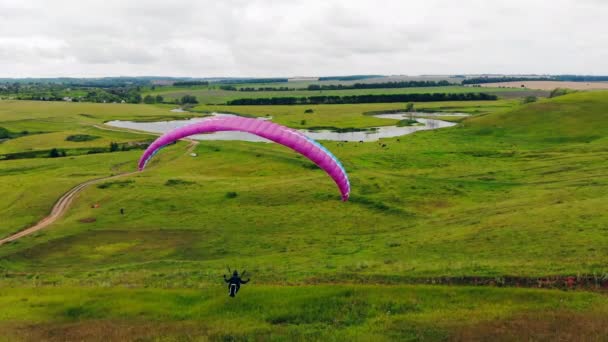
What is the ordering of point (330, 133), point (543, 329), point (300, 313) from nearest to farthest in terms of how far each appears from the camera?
point (543, 329), point (300, 313), point (330, 133)

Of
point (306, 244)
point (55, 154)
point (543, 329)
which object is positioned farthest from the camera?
point (55, 154)

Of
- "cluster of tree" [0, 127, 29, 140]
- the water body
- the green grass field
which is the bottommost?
the green grass field

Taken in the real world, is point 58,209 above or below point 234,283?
below

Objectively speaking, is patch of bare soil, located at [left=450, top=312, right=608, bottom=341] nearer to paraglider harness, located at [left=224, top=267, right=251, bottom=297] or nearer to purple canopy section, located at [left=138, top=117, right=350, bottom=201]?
paraglider harness, located at [left=224, top=267, right=251, bottom=297]

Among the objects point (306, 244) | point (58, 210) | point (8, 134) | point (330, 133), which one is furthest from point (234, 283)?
point (8, 134)

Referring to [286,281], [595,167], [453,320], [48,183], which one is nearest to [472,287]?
[453,320]

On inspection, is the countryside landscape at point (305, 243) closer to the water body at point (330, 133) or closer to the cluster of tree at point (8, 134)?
the water body at point (330, 133)

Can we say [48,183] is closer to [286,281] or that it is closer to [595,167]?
[286,281]

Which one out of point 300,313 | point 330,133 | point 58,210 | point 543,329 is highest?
point 330,133

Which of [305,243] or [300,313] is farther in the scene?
[305,243]

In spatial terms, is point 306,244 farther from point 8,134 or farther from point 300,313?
point 8,134

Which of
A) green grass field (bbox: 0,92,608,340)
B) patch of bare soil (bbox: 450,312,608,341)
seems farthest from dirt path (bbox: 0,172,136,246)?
patch of bare soil (bbox: 450,312,608,341)
